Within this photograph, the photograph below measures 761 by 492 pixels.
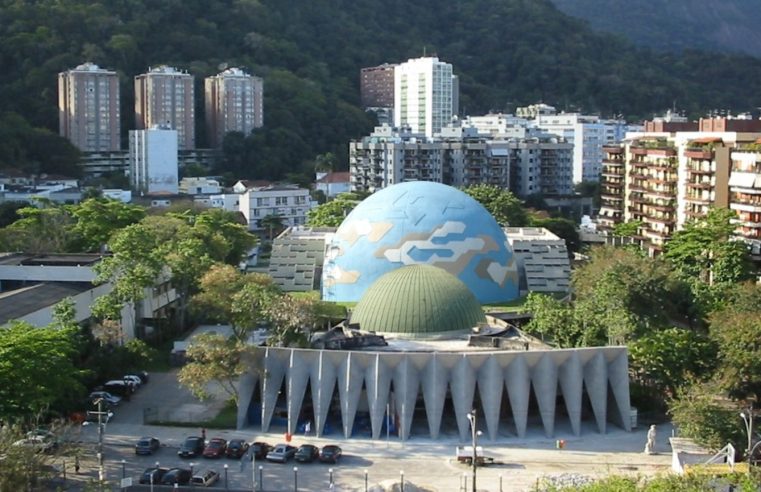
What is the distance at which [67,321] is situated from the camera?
47.2 m

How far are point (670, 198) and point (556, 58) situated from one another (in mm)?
109597

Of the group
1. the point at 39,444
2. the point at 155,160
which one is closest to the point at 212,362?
the point at 39,444

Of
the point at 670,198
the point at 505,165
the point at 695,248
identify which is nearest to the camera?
the point at 695,248

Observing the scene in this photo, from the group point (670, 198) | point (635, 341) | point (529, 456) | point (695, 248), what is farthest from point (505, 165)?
point (529, 456)

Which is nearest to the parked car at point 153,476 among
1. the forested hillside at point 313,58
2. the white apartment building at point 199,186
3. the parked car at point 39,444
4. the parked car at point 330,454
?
the parked car at point 39,444

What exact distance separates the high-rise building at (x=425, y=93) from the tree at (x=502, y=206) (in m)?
63.1

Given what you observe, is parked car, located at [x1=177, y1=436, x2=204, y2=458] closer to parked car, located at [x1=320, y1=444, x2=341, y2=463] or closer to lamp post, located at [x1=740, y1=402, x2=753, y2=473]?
parked car, located at [x1=320, y1=444, x2=341, y2=463]

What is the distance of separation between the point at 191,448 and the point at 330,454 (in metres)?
5.09

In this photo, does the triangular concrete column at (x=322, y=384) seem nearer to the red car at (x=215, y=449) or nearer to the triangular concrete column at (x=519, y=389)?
the red car at (x=215, y=449)

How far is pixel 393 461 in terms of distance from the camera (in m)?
39.2

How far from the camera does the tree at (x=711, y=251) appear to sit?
2458 inches

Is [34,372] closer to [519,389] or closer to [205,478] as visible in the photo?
[205,478]

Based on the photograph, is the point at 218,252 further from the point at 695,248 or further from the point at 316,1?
the point at 316,1

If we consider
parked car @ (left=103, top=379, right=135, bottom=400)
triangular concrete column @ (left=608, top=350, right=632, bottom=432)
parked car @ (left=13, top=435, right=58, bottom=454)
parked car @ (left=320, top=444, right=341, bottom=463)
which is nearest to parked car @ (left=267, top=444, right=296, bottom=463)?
parked car @ (left=320, top=444, right=341, bottom=463)
